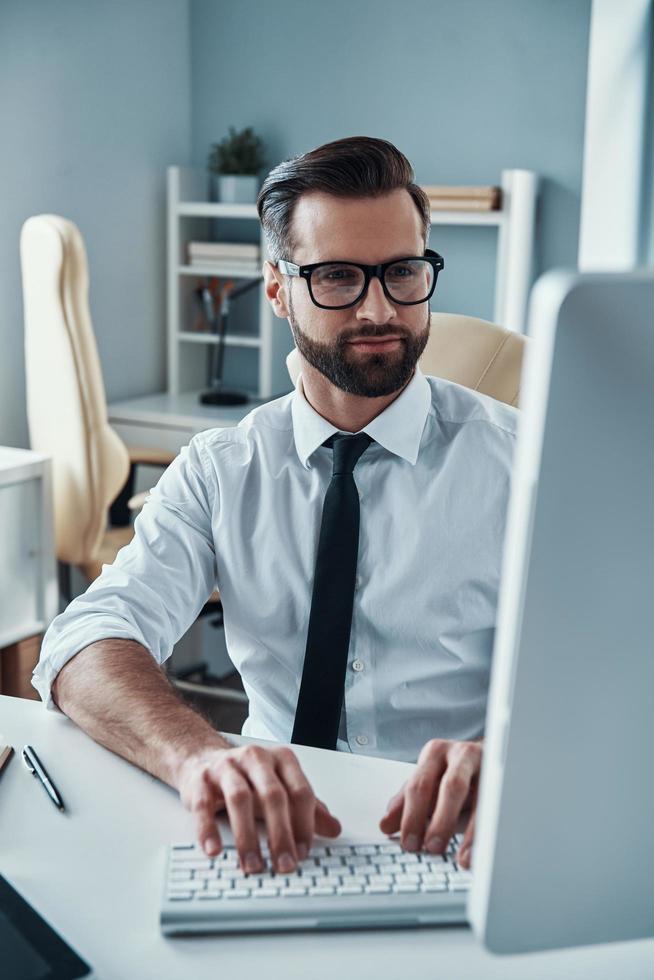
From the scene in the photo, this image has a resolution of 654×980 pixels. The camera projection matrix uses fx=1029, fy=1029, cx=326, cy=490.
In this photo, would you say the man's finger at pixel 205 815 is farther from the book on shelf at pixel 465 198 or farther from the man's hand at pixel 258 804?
the book on shelf at pixel 465 198

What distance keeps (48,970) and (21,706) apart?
49cm

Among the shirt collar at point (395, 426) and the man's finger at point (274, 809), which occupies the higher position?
the shirt collar at point (395, 426)

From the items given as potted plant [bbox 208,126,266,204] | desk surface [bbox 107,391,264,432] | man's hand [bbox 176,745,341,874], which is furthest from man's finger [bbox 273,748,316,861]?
potted plant [bbox 208,126,266,204]

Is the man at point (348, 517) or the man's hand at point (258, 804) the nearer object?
the man's hand at point (258, 804)

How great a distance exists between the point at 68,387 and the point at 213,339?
1178 millimetres

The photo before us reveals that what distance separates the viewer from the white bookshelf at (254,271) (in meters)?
3.15

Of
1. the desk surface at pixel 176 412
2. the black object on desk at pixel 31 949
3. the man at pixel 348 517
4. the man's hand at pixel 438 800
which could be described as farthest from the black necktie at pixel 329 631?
the desk surface at pixel 176 412

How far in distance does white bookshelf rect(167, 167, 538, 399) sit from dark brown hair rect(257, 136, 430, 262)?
1.85m

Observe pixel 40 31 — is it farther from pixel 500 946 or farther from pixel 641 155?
pixel 500 946

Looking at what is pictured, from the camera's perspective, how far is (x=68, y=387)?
2.44m

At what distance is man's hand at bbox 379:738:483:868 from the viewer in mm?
773

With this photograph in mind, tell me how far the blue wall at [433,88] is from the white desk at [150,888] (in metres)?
2.67

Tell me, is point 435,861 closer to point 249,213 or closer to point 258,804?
point 258,804

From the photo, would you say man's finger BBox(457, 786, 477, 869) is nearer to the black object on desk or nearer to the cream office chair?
the black object on desk
